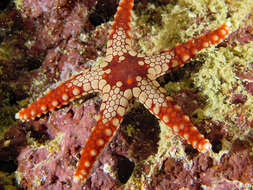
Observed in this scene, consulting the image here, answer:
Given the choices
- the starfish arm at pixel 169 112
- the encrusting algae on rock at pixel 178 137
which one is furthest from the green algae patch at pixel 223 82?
the starfish arm at pixel 169 112

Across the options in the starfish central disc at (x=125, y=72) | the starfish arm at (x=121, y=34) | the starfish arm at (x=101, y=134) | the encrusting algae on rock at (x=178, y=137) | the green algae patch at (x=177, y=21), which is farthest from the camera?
the green algae patch at (x=177, y=21)

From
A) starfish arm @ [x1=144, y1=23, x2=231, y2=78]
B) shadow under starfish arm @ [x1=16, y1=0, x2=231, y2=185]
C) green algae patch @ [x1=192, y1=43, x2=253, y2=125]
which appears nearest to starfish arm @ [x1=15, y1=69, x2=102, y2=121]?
shadow under starfish arm @ [x1=16, y1=0, x2=231, y2=185]

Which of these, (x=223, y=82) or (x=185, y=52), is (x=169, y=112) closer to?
(x=185, y=52)

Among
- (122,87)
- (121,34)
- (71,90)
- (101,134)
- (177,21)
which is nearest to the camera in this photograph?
(101,134)

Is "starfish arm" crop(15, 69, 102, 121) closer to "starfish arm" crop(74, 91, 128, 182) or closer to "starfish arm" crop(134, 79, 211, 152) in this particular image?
"starfish arm" crop(74, 91, 128, 182)

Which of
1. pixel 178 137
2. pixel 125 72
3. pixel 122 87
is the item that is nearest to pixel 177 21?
pixel 125 72

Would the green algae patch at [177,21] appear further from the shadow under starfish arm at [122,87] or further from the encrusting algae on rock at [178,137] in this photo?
the shadow under starfish arm at [122,87]
